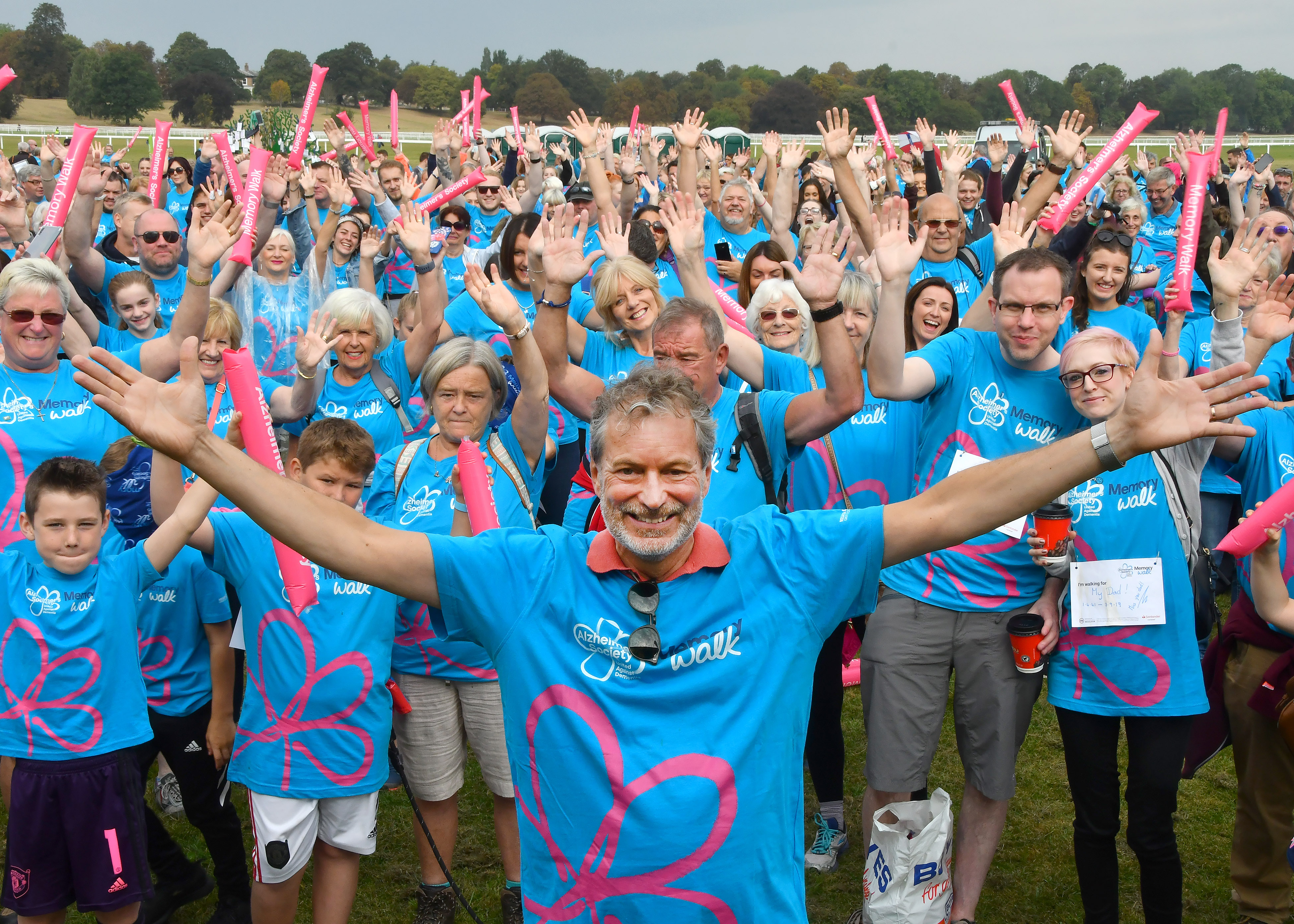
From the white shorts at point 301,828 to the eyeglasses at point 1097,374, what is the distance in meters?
2.68

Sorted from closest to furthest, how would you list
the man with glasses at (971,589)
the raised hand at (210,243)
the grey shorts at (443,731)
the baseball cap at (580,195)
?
the man with glasses at (971,589) < the raised hand at (210,243) < the grey shorts at (443,731) < the baseball cap at (580,195)

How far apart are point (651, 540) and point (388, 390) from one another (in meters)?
3.65

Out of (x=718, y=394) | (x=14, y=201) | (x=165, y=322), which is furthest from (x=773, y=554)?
(x=14, y=201)

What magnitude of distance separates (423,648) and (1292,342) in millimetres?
3493

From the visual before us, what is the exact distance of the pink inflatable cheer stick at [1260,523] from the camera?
9.35 feet

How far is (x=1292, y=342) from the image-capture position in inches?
167

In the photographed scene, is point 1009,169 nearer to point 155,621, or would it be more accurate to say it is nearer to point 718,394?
point 718,394

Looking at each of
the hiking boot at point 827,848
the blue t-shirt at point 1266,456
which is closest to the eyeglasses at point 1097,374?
the blue t-shirt at point 1266,456

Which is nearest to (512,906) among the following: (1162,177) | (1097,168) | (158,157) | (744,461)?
(744,461)

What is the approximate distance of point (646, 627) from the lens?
215cm

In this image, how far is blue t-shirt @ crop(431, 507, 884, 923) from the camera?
2174 millimetres

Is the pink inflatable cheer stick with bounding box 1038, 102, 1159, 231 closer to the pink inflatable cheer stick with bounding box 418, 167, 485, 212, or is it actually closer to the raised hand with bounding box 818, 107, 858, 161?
the raised hand with bounding box 818, 107, 858, 161

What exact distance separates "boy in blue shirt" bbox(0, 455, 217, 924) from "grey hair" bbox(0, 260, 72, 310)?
1.02 m

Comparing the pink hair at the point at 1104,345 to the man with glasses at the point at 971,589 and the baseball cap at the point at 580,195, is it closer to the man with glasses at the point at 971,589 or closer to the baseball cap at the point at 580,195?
the man with glasses at the point at 971,589
